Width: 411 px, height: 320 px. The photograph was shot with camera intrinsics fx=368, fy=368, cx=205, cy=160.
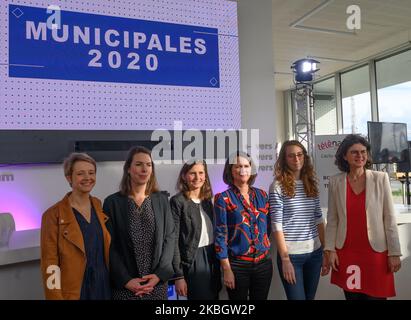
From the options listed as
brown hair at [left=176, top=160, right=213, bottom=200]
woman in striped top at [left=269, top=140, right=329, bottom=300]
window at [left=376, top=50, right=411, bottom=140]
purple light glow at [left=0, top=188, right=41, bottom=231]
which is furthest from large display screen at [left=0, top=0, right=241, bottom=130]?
window at [left=376, top=50, right=411, bottom=140]

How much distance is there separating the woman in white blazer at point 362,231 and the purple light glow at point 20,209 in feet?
6.04

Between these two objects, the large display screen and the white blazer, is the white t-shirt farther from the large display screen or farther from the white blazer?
the large display screen

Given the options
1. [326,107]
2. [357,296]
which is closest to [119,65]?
[357,296]

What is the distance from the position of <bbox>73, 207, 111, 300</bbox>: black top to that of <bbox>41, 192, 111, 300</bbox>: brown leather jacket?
0.08 ft

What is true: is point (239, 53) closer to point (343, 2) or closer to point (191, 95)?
point (191, 95)

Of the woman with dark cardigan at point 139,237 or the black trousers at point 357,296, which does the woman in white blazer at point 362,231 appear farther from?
the woman with dark cardigan at point 139,237

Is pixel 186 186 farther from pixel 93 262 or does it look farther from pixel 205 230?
pixel 93 262

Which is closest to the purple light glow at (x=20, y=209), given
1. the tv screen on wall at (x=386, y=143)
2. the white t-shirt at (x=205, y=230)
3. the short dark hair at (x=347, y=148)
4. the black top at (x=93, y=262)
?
the black top at (x=93, y=262)

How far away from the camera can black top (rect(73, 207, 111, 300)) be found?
1.66m

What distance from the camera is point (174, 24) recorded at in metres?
2.83

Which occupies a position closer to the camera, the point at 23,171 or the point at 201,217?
the point at 201,217
